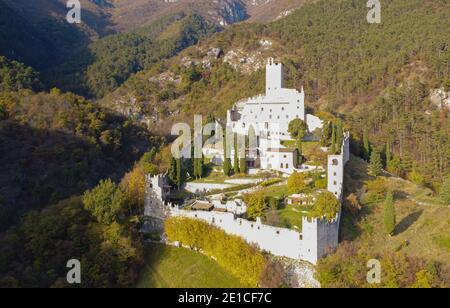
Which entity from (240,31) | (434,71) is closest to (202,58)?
(240,31)

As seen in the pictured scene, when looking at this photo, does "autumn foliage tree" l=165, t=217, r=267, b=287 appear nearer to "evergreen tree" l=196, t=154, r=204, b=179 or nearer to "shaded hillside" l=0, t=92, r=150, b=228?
"evergreen tree" l=196, t=154, r=204, b=179

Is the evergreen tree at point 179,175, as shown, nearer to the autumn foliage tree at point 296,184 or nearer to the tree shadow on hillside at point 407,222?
the autumn foliage tree at point 296,184

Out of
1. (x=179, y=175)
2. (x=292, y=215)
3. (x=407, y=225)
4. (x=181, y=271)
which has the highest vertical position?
(x=179, y=175)

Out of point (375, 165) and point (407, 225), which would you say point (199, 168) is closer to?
point (375, 165)

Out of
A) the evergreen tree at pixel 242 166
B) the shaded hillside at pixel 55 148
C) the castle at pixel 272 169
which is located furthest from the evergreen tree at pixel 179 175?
the shaded hillside at pixel 55 148

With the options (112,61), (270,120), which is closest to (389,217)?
(270,120)

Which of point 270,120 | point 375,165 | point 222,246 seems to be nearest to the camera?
point 222,246

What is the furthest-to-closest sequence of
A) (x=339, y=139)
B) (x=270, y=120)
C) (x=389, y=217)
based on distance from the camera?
1. (x=270, y=120)
2. (x=339, y=139)
3. (x=389, y=217)

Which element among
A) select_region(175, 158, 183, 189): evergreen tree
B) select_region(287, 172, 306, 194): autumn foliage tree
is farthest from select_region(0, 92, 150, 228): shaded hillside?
select_region(287, 172, 306, 194): autumn foliage tree

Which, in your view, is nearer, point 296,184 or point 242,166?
point 296,184
